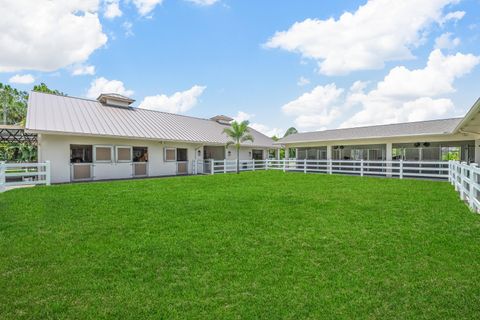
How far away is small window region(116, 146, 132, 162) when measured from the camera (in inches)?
653

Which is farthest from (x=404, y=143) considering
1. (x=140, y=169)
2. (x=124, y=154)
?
(x=124, y=154)

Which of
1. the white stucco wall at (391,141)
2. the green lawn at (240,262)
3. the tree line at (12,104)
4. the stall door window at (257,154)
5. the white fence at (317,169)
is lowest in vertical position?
the green lawn at (240,262)

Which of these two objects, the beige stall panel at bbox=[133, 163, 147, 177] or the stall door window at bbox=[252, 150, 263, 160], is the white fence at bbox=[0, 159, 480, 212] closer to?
the beige stall panel at bbox=[133, 163, 147, 177]

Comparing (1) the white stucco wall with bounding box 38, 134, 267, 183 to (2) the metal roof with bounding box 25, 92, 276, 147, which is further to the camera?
(2) the metal roof with bounding box 25, 92, 276, 147

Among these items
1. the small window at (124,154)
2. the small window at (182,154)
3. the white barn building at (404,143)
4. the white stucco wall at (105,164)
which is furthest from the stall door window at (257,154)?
the small window at (124,154)

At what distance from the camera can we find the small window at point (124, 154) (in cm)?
1658

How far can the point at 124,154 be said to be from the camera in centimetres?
1683

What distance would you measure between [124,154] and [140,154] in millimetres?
1196

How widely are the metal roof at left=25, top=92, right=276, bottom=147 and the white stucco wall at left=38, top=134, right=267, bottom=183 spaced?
60 centimetres

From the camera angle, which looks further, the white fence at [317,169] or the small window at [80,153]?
the small window at [80,153]

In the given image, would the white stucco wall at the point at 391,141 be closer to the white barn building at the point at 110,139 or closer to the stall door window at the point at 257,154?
the stall door window at the point at 257,154

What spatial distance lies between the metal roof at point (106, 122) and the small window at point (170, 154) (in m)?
1.02

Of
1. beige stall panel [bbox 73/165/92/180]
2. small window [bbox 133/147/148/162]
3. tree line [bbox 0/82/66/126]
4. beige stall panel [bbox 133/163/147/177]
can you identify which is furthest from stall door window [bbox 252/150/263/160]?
tree line [bbox 0/82/66/126]

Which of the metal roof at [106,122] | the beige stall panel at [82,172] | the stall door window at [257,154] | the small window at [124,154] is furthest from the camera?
the stall door window at [257,154]
